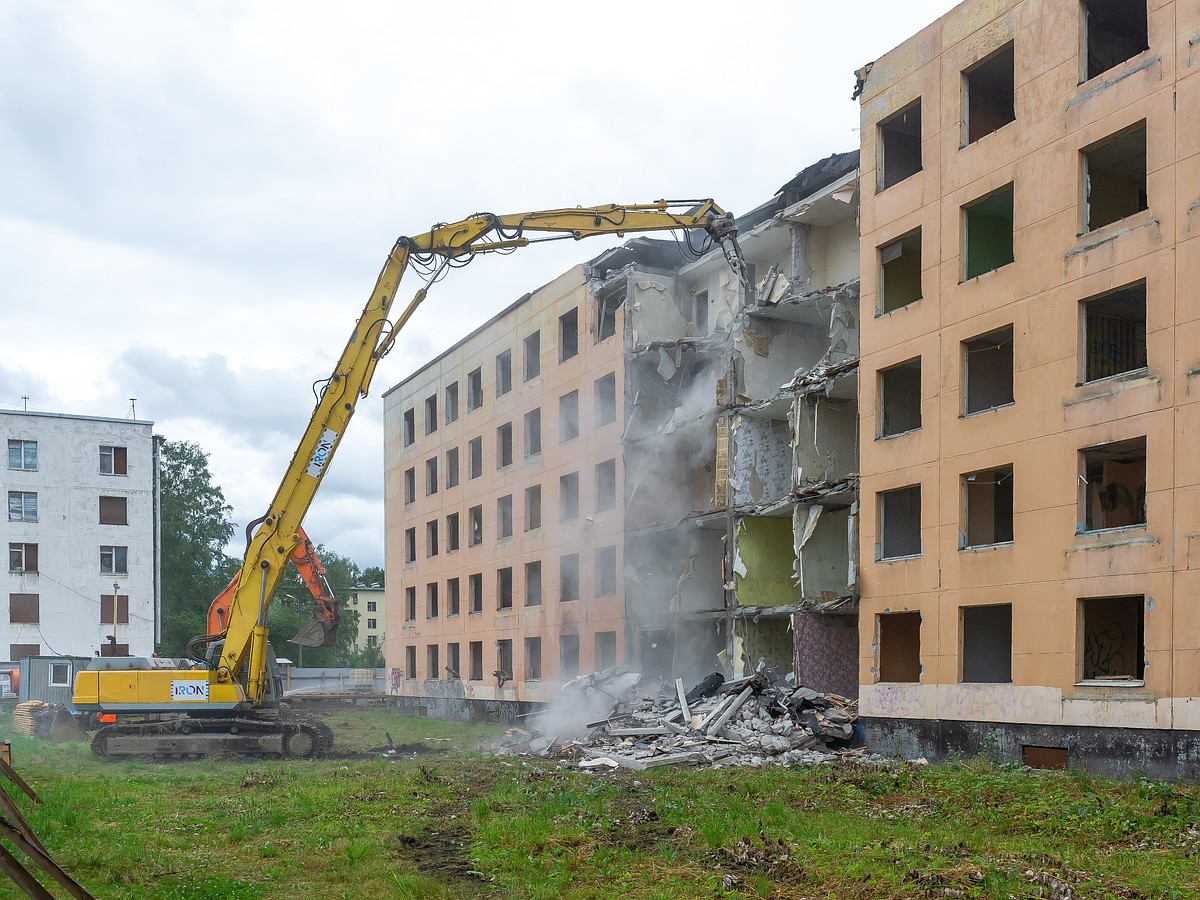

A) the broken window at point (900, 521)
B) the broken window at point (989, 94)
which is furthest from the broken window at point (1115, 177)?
the broken window at point (900, 521)

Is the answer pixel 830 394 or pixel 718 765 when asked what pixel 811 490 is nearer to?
pixel 830 394

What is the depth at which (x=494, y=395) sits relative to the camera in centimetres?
4319

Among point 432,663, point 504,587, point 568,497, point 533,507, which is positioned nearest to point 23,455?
point 432,663

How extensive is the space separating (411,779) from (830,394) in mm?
13000

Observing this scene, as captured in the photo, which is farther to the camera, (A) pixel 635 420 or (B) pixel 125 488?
(B) pixel 125 488

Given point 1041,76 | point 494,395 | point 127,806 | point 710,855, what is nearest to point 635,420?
point 494,395

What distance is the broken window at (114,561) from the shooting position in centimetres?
5609

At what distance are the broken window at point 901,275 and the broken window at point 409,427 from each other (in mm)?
30295

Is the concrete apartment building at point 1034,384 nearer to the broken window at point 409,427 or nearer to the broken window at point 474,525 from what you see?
the broken window at point 474,525

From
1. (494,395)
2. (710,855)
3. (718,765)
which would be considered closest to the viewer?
(710,855)

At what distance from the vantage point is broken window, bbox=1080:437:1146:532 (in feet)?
65.8

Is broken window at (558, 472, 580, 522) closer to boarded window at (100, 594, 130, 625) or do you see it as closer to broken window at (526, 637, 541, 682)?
broken window at (526, 637, 541, 682)

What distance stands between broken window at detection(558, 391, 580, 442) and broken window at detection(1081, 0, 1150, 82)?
19610 mm

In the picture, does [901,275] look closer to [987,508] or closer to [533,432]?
[987,508]
